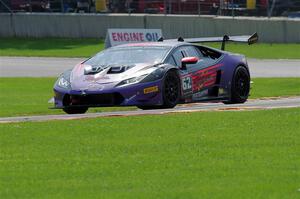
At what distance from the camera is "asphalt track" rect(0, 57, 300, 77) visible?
96.8 feet

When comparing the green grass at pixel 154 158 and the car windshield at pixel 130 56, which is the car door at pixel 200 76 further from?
the green grass at pixel 154 158

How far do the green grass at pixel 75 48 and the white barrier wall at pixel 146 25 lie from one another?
23.6 inches

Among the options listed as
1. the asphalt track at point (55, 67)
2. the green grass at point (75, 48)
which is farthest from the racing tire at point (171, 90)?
the green grass at point (75, 48)

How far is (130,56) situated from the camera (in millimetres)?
16016

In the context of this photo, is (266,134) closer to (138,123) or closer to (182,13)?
(138,123)

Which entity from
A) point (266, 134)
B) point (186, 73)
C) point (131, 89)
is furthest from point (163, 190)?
point (186, 73)

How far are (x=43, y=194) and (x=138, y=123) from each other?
176 inches

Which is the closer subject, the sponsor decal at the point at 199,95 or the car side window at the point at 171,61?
the car side window at the point at 171,61

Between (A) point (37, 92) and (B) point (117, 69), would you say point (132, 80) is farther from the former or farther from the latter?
(A) point (37, 92)

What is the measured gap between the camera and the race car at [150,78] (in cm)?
1505

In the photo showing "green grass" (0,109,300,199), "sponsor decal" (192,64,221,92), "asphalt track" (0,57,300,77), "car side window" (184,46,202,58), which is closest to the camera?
"green grass" (0,109,300,199)

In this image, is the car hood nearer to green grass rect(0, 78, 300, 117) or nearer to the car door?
the car door

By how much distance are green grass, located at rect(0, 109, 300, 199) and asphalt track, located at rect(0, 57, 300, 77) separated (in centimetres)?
1716

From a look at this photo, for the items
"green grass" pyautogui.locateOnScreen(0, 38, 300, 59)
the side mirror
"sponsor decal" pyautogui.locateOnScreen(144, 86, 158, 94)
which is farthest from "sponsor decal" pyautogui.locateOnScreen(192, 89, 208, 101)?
"green grass" pyautogui.locateOnScreen(0, 38, 300, 59)
